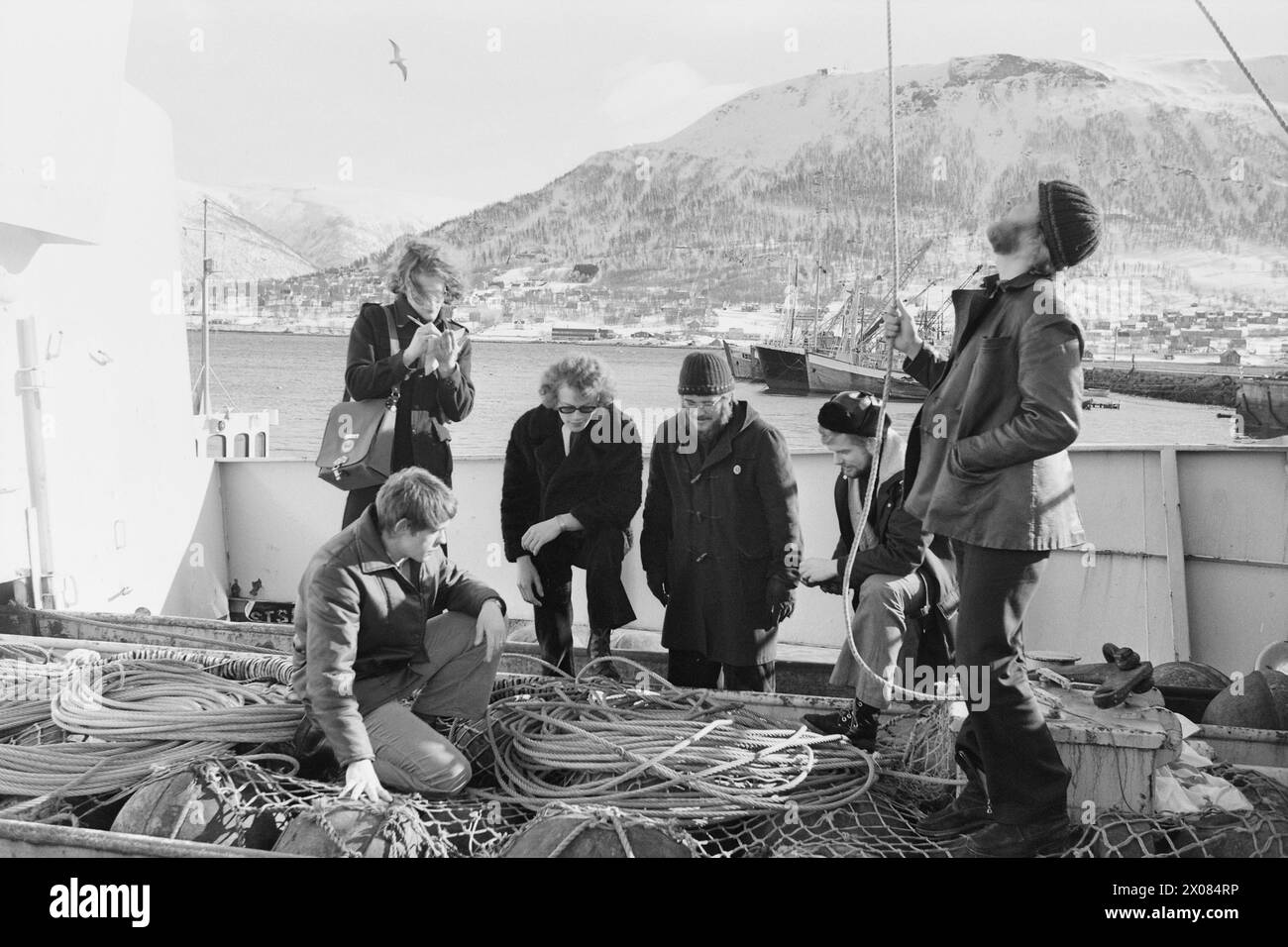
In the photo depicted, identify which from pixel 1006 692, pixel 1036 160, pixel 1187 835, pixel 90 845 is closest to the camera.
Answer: pixel 1006 692

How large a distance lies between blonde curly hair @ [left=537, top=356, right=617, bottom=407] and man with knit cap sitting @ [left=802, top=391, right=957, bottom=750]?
31.8 inches

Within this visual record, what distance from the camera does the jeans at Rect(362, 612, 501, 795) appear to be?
10.7 ft

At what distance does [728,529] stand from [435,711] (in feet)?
3.86

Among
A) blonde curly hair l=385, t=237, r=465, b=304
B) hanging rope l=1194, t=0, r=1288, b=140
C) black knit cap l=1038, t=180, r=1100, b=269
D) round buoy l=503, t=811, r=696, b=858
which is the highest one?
hanging rope l=1194, t=0, r=1288, b=140

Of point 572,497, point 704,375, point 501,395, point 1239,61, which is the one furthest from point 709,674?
point 501,395

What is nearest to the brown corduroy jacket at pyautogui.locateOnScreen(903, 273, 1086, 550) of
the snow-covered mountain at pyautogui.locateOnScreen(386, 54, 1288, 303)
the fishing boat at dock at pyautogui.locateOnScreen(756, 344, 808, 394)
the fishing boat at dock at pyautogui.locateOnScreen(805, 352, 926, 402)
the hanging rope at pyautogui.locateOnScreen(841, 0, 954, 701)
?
the hanging rope at pyautogui.locateOnScreen(841, 0, 954, 701)

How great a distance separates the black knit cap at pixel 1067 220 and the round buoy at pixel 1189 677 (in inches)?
91.9

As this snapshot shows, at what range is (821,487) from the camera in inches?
248

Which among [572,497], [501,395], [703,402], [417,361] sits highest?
[501,395]

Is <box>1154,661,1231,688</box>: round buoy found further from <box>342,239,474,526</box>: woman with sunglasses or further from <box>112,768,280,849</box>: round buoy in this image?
<box>112,768,280,849</box>: round buoy

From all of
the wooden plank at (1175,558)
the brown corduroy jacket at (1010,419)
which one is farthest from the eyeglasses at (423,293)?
the wooden plank at (1175,558)

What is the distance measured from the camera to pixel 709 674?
13.6 ft

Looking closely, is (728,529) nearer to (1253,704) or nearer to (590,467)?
(590,467)

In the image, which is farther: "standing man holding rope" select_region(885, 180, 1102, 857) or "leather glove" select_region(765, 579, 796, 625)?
"leather glove" select_region(765, 579, 796, 625)
